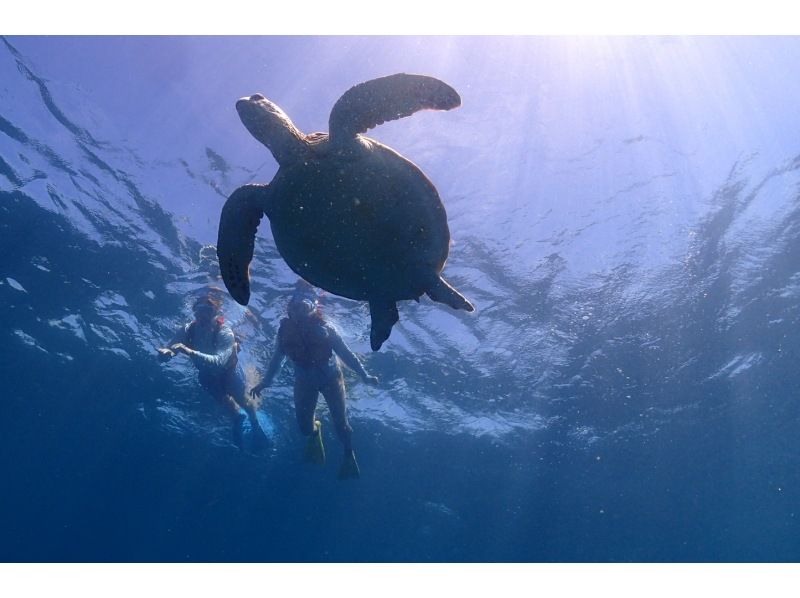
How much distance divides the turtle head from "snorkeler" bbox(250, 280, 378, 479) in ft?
19.2

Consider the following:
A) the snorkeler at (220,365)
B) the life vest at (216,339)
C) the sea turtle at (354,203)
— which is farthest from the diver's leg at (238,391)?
the sea turtle at (354,203)

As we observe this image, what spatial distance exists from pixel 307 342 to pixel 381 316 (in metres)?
5.25

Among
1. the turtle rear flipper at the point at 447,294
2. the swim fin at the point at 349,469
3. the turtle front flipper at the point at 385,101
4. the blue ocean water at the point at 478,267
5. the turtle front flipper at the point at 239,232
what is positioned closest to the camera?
the turtle front flipper at the point at 385,101

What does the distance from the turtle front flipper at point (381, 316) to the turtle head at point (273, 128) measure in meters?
1.89

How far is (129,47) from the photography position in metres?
9.53

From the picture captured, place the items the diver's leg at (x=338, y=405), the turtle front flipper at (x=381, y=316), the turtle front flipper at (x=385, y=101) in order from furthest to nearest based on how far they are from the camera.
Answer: the diver's leg at (x=338, y=405) < the turtle front flipper at (x=381, y=316) < the turtle front flipper at (x=385, y=101)

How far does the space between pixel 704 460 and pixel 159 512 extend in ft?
130

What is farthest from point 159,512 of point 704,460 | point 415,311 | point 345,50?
point 345,50

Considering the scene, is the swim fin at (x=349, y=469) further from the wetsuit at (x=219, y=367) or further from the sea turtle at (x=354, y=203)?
the sea turtle at (x=354, y=203)

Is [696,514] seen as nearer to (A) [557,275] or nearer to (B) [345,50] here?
(A) [557,275]

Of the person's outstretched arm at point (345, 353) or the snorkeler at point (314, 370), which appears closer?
the snorkeler at point (314, 370)

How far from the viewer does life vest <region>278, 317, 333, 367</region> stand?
10586 millimetres

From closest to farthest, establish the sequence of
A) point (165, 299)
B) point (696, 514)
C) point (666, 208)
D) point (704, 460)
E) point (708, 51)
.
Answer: point (708, 51) → point (666, 208) → point (165, 299) → point (704, 460) → point (696, 514)

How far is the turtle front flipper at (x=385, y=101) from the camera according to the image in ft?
14.1
